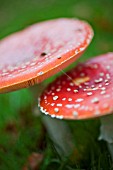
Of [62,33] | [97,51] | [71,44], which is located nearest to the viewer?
[71,44]

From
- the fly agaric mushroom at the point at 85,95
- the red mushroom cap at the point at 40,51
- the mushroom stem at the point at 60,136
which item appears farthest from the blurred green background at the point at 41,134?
the red mushroom cap at the point at 40,51

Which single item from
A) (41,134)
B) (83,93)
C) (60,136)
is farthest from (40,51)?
(41,134)

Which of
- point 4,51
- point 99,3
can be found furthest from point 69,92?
point 99,3

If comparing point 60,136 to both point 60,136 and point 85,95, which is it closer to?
point 60,136

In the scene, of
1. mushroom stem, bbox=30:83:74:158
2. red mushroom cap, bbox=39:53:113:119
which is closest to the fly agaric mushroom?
red mushroom cap, bbox=39:53:113:119

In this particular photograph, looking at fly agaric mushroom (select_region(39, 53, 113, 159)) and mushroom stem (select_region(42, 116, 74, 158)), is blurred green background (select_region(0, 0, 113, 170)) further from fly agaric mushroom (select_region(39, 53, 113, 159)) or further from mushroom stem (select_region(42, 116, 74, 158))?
fly agaric mushroom (select_region(39, 53, 113, 159))

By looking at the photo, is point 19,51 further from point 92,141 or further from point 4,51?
point 92,141
